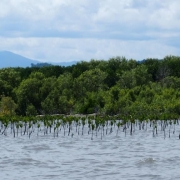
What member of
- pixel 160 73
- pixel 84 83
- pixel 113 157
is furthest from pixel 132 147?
pixel 160 73

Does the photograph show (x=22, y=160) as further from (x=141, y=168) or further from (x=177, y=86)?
(x=177, y=86)

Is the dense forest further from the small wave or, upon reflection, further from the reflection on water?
the small wave

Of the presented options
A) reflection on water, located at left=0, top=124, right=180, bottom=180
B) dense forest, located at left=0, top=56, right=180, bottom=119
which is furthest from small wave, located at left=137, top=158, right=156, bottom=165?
dense forest, located at left=0, top=56, right=180, bottom=119

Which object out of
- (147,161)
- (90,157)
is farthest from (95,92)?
(147,161)

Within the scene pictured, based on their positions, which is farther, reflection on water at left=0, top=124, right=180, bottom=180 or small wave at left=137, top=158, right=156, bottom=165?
small wave at left=137, top=158, right=156, bottom=165

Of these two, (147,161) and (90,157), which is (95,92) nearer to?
(90,157)

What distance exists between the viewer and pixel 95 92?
311ft

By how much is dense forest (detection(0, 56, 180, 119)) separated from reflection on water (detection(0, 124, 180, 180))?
2702 cm

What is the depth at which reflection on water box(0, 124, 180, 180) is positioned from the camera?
26.8m

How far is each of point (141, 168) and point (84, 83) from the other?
7098 cm

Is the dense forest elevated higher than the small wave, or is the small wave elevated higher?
the dense forest

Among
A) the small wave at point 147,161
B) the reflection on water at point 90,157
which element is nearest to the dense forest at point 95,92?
the reflection on water at point 90,157

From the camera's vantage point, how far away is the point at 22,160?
32.0 metres

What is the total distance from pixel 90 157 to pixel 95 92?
61795mm
